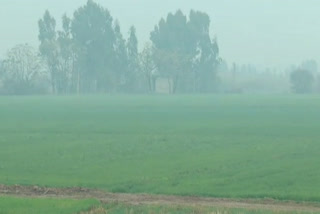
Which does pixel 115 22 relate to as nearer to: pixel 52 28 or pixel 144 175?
pixel 52 28

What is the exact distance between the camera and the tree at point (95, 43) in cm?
10575

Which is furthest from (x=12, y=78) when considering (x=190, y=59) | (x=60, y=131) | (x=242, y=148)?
(x=242, y=148)

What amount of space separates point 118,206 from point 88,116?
Result: 114 ft

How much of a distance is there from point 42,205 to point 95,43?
91.7m

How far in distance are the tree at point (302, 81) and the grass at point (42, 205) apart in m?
97.0

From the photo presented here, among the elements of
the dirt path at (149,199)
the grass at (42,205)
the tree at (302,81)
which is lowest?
the dirt path at (149,199)

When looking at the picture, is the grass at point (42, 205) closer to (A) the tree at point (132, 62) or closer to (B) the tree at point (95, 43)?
(B) the tree at point (95, 43)

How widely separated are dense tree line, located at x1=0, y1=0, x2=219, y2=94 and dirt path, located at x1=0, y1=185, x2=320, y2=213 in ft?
282

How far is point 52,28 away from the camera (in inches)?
4291

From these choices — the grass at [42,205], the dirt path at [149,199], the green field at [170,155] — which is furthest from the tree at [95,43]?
the grass at [42,205]

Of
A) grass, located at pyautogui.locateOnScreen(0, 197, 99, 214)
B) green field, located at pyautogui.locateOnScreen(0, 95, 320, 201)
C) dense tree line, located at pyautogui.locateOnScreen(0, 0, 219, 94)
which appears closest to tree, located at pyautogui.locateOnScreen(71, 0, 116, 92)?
dense tree line, located at pyautogui.locateOnScreen(0, 0, 219, 94)

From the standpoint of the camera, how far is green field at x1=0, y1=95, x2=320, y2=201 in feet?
62.7

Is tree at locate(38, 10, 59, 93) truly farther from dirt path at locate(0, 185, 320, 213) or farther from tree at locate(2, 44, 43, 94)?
dirt path at locate(0, 185, 320, 213)

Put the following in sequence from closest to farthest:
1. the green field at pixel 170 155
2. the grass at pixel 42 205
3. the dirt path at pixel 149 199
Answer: the grass at pixel 42 205 < the dirt path at pixel 149 199 < the green field at pixel 170 155
